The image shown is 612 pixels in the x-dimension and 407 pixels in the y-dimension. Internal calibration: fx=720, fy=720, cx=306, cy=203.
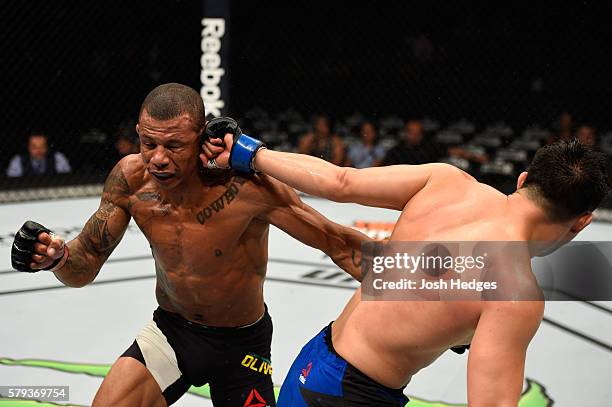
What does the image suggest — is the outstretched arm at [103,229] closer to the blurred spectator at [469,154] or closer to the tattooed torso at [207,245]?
the tattooed torso at [207,245]

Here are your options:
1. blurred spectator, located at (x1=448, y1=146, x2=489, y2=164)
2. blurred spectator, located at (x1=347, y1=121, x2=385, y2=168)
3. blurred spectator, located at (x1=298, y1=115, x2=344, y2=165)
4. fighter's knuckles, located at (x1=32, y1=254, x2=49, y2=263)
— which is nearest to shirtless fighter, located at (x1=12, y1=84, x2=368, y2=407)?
fighter's knuckles, located at (x1=32, y1=254, x2=49, y2=263)

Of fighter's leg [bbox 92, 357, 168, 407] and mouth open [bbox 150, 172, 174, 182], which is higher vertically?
mouth open [bbox 150, 172, 174, 182]

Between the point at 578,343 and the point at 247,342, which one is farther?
the point at 578,343

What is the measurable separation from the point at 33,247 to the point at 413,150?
528 cm

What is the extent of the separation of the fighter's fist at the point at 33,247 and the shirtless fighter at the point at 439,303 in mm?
653

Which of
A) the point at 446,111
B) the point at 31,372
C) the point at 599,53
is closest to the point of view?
the point at 31,372

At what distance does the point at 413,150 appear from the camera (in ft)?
22.3

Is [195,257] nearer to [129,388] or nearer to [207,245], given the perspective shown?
[207,245]

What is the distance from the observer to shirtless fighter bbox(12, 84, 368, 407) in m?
1.91

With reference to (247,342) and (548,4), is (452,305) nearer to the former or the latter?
(247,342)

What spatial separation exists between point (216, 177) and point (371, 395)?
0.76 metres

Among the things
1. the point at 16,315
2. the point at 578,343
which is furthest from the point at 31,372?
the point at 578,343

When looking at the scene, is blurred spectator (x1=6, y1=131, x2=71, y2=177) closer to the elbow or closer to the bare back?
the elbow

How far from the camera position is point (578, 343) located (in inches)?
131
